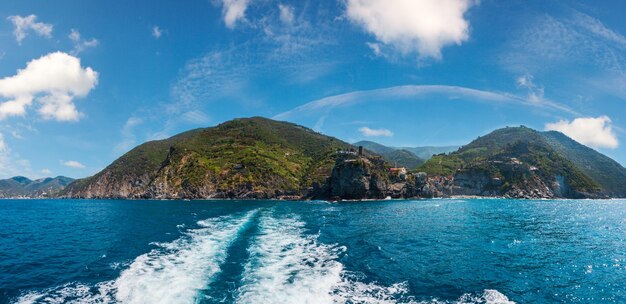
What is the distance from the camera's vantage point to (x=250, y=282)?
78.7 ft

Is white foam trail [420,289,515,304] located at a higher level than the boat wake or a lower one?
lower

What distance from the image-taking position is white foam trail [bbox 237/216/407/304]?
2116 cm

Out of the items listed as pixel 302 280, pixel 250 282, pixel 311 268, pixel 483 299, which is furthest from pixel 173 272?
pixel 483 299

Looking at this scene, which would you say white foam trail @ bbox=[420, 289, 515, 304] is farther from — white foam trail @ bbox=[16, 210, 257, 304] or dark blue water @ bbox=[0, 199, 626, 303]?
white foam trail @ bbox=[16, 210, 257, 304]

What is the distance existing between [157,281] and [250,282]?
22.3ft

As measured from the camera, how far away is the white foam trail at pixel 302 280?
21.2 m

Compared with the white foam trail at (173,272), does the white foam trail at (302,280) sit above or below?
below

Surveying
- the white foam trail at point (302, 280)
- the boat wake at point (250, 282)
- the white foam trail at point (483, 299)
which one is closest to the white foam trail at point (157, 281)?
the boat wake at point (250, 282)

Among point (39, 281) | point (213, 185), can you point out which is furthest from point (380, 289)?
point (213, 185)

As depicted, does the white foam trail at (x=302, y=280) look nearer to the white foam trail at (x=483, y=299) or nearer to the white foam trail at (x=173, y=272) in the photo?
the white foam trail at (x=173, y=272)

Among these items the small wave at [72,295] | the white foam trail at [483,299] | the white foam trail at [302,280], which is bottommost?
the white foam trail at [483,299]

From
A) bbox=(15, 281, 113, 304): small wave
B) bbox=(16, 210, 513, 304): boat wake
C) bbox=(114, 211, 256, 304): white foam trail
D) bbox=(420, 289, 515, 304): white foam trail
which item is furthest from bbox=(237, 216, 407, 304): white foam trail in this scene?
bbox=(15, 281, 113, 304): small wave

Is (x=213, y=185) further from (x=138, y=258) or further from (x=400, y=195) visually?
(x=138, y=258)

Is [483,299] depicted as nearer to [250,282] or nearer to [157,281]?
[250,282]
